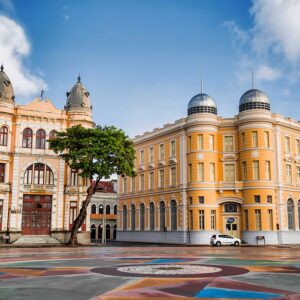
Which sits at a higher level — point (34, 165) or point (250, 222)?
point (34, 165)

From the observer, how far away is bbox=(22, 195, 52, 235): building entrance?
166 feet

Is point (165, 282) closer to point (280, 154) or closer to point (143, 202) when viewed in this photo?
point (280, 154)

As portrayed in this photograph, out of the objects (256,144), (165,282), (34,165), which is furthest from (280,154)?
(165,282)

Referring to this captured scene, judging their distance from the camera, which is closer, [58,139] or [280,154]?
[58,139]

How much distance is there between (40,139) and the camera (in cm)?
5244

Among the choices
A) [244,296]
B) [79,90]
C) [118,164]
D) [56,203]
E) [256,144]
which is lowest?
[244,296]

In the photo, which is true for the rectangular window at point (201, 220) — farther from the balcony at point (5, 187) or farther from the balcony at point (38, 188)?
the balcony at point (5, 187)

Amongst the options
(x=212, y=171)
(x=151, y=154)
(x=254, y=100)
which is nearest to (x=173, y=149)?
(x=151, y=154)

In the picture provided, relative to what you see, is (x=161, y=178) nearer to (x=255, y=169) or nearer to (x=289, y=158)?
(x=255, y=169)

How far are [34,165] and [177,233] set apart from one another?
20.9 meters

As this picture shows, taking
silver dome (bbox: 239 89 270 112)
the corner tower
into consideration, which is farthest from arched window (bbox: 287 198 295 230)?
the corner tower

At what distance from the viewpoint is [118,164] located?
47219mm

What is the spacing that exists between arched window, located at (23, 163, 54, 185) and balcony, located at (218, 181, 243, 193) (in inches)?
837

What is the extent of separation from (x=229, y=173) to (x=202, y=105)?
9641 millimetres
